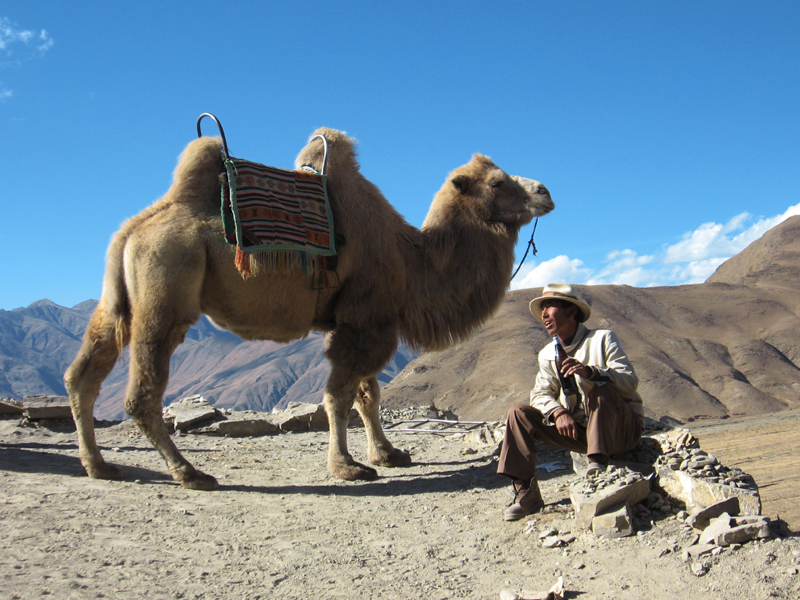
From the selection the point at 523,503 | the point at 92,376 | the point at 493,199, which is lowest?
the point at 523,503

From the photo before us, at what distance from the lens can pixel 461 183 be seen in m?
7.30

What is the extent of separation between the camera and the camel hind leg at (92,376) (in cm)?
588

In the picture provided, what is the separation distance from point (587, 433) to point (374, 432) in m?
2.99

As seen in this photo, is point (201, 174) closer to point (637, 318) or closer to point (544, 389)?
point (544, 389)

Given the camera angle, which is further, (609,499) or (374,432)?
(374,432)

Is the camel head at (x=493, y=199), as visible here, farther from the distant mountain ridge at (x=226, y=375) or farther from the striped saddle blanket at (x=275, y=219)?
the distant mountain ridge at (x=226, y=375)

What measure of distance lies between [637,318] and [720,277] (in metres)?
20.2

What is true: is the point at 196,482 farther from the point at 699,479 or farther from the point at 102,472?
the point at 699,479

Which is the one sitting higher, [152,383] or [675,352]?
[152,383]

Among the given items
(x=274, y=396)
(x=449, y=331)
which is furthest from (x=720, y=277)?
(x=274, y=396)

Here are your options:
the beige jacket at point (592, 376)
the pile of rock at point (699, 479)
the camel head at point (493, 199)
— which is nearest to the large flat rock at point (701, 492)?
the pile of rock at point (699, 479)

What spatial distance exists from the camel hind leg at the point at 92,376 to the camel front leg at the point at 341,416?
187cm

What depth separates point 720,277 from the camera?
2562 inches

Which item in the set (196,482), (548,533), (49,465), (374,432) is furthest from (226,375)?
(548,533)
